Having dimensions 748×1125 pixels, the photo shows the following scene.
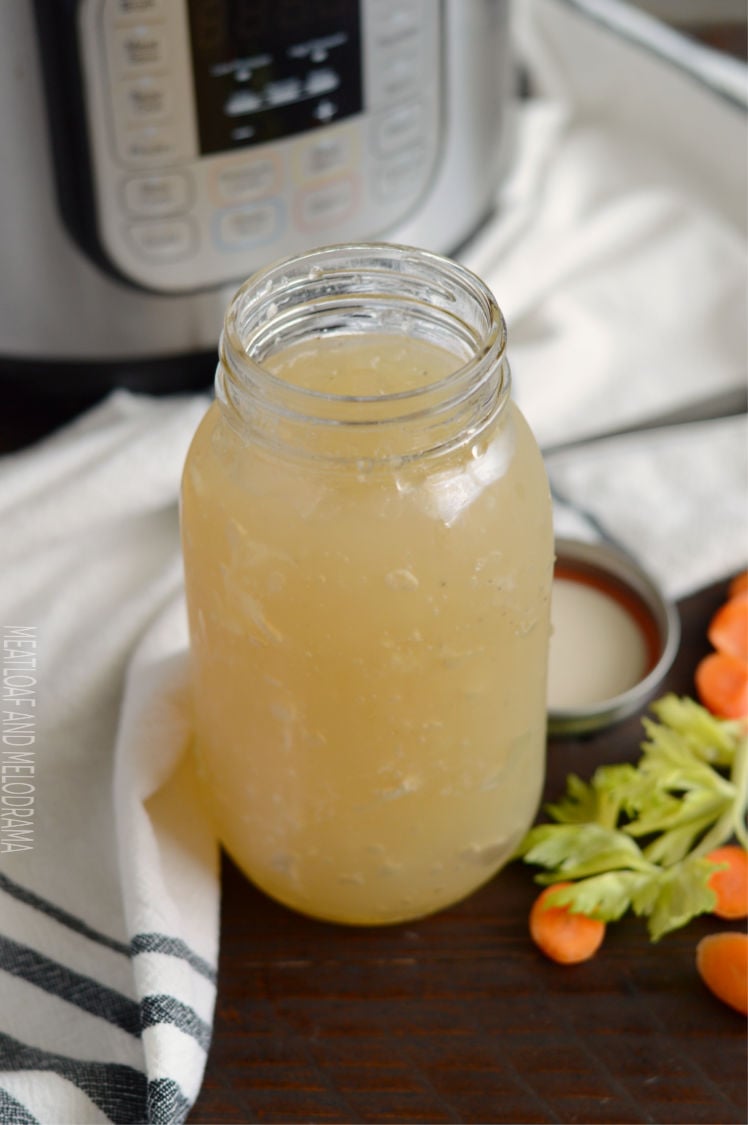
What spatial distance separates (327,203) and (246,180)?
0.19 feet

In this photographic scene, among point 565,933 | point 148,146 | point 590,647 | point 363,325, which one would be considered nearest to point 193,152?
point 148,146

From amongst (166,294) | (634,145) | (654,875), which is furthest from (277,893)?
(634,145)

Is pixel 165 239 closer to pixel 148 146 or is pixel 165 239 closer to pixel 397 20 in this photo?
pixel 148 146

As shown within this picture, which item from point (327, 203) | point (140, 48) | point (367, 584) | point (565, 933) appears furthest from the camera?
point (327, 203)

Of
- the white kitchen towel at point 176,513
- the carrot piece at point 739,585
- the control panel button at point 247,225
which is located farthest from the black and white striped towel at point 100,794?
the carrot piece at point 739,585

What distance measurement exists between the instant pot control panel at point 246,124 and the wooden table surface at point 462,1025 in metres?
0.39

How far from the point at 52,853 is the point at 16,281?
0.36 m

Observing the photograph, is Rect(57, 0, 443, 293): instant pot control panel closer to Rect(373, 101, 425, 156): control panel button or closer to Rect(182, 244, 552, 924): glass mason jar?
Rect(373, 101, 425, 156): control panel button

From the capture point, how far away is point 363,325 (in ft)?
2.08

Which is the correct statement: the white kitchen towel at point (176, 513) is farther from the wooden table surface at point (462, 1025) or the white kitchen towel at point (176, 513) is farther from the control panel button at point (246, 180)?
the control panel button at point (246, 180)

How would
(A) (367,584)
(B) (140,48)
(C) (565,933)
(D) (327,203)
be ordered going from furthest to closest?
(D) (327,203) → (B) (140,48) → (C) (565,933) → (A) (367,584)

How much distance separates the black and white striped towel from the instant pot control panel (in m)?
0.12

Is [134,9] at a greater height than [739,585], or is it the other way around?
[134,9]

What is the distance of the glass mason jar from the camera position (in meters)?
0.56
